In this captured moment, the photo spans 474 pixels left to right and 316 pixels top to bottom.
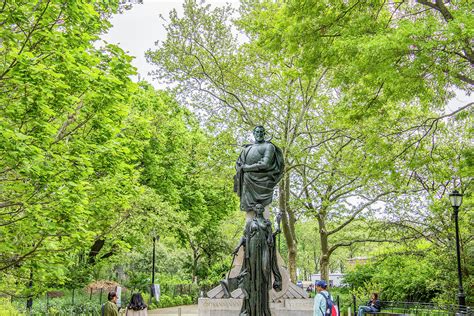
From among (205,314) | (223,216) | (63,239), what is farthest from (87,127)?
(223,216)

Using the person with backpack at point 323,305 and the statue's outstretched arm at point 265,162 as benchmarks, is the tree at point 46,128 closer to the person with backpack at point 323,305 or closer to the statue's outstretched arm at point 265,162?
the statue's outstretched arm at point 265,162

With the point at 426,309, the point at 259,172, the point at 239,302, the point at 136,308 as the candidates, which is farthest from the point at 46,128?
the point at 426,309

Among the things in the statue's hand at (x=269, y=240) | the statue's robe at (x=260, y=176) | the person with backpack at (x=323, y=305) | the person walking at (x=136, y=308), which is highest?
the statue's robe at (x=260, y=176)

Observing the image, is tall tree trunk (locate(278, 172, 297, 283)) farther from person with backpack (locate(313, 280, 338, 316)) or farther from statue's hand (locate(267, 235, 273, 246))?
person with backpack (locate(313, 280, 338, 316))

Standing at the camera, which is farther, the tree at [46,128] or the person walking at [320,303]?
the person walking at [320,303]

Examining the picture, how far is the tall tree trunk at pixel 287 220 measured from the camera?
21.6m

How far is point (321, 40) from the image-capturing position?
430 inches

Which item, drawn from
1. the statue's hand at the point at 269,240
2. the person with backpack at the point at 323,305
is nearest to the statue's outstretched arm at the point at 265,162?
the statue's hand at the point at 269,240

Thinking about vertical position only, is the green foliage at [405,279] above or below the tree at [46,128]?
below

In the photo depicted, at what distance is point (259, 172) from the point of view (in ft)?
31.1

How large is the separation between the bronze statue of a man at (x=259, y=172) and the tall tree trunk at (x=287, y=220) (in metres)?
11.6

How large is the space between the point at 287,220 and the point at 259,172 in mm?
13600

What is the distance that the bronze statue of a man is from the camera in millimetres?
9445

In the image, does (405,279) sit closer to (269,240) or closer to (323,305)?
(323,305)
